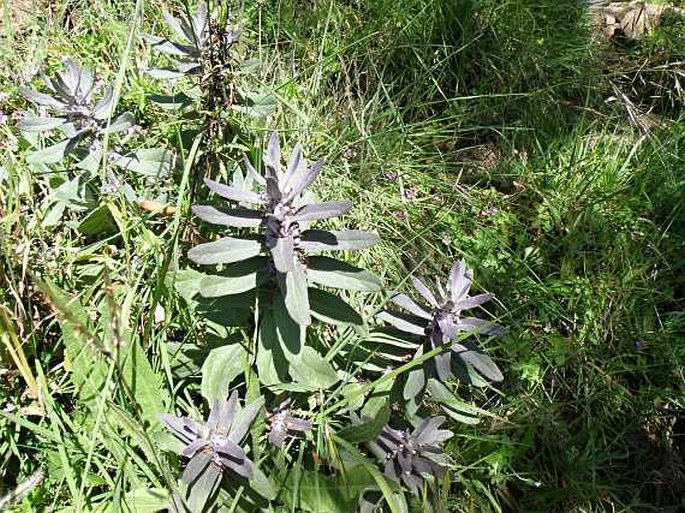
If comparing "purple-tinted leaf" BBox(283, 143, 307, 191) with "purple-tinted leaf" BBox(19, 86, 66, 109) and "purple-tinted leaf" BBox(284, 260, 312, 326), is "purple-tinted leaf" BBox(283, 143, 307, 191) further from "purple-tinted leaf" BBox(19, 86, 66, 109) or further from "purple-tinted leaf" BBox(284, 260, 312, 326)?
"purple-tinted leaf" BBox(19, 86, 66, 109)

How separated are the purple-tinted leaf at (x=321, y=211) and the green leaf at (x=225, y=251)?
0.10 metres

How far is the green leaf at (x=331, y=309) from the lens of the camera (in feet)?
4.56

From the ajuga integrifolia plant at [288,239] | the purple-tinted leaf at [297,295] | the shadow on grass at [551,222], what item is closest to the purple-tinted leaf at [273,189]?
the ajuga integrifolia plant at [288,239]

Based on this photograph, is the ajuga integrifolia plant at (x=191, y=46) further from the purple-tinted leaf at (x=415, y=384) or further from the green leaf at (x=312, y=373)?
the purple-tinted leaf at (x=415, y=384)

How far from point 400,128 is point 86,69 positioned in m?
0.97

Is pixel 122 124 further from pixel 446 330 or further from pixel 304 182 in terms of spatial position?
pixel 446 330

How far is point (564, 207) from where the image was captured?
233 centimetres

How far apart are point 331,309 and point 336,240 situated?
154 millimetres

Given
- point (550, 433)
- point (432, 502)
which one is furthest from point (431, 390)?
point (550, 433)

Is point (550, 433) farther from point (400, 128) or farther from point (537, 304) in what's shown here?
point (400, 128)

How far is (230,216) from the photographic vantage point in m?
1.33

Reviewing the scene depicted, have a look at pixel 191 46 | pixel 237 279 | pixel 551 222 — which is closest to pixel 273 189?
pixel 237 279

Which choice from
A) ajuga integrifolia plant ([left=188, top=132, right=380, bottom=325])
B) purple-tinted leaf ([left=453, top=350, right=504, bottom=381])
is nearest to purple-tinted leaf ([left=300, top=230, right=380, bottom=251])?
ajuga integrifolia plant ([left=188, top=132, right=380, bottom=325])

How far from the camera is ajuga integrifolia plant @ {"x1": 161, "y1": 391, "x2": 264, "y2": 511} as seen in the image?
50.6 inches
